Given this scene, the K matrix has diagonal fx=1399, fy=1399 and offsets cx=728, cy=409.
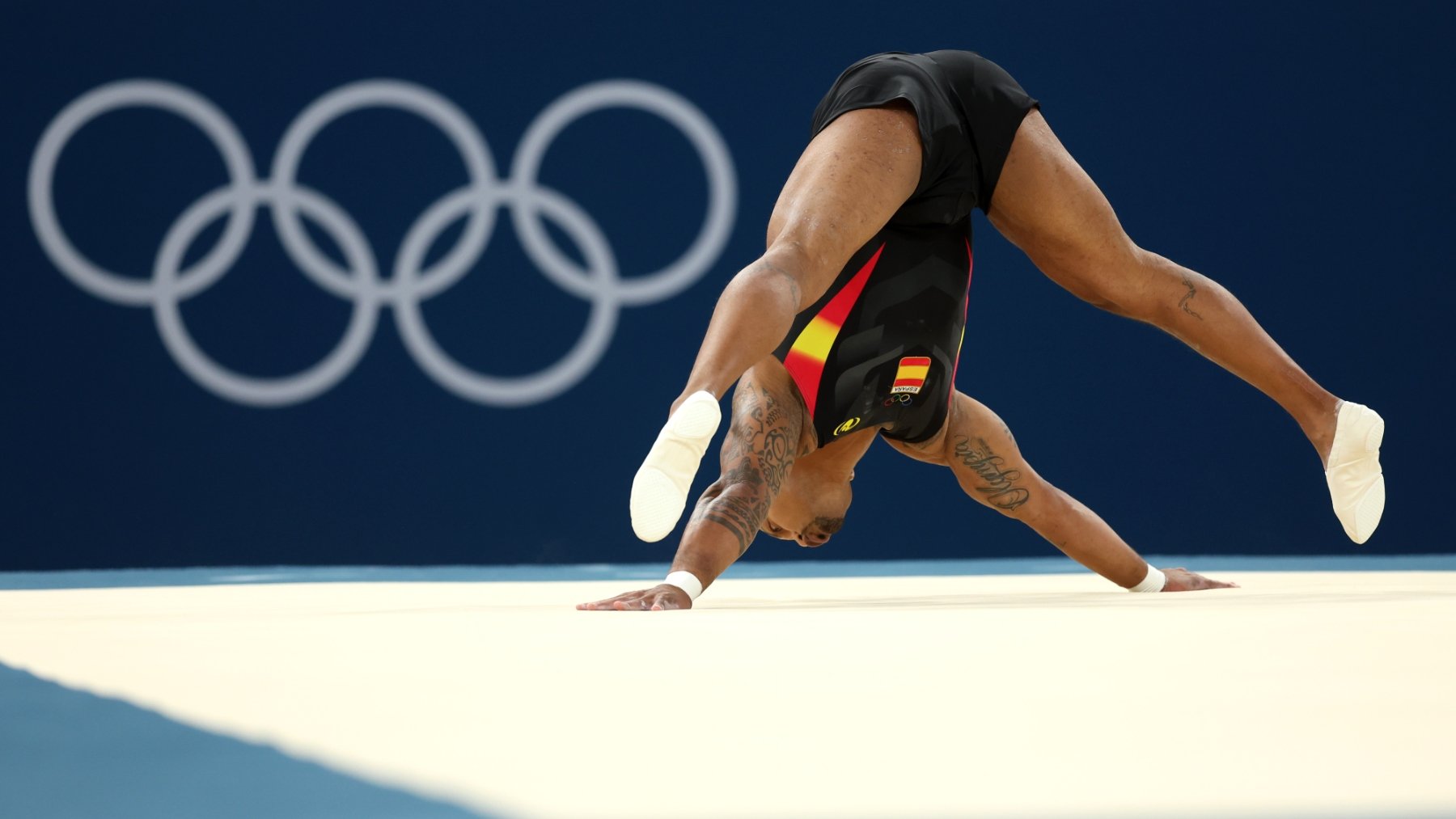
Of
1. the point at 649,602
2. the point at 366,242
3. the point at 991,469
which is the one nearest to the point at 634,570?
the point at 366,242

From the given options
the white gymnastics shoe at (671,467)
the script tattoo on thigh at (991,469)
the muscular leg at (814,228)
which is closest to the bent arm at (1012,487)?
the script tattoo on thigh at (991,469)

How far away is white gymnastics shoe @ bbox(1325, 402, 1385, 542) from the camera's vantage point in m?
3.31

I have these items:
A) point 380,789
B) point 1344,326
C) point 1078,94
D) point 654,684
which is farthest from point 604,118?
point 380,789

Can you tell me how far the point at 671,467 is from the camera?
2463 millimetres

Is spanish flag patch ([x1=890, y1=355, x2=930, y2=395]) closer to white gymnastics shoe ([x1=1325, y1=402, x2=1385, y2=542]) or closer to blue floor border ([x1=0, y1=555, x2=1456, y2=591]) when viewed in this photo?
white gymnastics shoe ([x1=1325, y1=402, x2=1385, y2=542])

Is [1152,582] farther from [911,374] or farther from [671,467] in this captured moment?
[671,467]

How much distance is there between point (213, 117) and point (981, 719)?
6.53m

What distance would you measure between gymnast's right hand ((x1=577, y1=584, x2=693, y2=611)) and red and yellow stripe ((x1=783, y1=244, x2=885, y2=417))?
0.64 metres

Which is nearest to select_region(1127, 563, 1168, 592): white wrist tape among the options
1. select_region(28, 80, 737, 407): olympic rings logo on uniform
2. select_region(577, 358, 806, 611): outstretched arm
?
select_region(577, 358, 806, 611): outstretched arm

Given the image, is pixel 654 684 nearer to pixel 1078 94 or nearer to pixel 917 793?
pixel 917 793

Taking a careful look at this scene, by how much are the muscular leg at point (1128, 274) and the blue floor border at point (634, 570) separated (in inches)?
102

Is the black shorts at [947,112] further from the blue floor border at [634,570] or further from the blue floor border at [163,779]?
the blue floor border at [634,570]

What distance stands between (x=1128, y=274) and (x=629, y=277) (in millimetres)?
4047

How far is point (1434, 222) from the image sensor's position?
24.6ft
